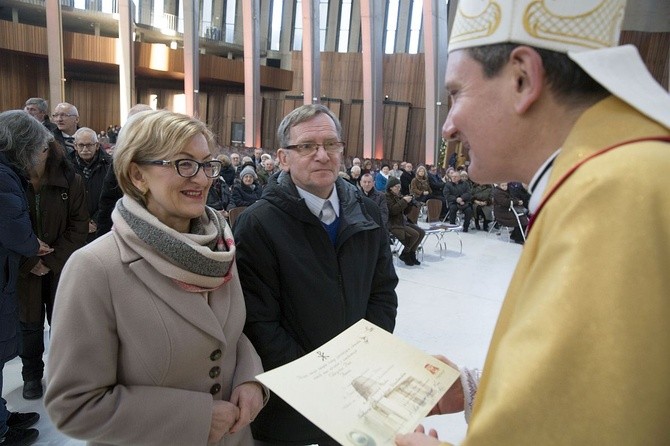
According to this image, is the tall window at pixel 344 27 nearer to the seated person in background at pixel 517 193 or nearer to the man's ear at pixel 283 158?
the seated person in background at pixel 517 193

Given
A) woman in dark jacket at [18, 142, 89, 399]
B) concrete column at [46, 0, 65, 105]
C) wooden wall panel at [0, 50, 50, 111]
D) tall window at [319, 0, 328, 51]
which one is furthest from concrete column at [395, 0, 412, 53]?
woman in dark jacket at [18, 142, 89, 399]

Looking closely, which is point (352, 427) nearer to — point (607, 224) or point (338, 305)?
point (607, 224)

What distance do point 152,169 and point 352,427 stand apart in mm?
913

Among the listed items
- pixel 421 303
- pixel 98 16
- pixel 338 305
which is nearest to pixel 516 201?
pixel 421 303

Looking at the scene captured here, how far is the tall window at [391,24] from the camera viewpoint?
2067 cm

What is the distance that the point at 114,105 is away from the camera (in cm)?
2052

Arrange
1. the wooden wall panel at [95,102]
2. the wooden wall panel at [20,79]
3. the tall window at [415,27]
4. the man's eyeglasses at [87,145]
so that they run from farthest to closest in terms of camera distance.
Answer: the tall window at [415,27] < the wooden wall panel at [95,102] < the wooden wall panel at [20,79] < the man's eyeglasses at [87,145]

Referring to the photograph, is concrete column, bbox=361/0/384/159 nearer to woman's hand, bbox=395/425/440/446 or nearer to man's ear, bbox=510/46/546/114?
man's ear, bbox=510/46/546/114

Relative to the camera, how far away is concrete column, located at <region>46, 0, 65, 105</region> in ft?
46.0

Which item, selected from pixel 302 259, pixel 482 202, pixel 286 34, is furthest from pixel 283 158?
pixel 286 34

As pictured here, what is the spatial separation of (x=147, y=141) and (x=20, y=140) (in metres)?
1.42

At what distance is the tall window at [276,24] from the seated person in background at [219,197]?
1786 cm

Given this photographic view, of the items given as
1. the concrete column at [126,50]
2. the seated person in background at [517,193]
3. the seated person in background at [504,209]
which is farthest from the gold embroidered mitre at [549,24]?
the concrete column at [126,50]

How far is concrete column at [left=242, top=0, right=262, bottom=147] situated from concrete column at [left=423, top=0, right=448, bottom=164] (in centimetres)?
586
